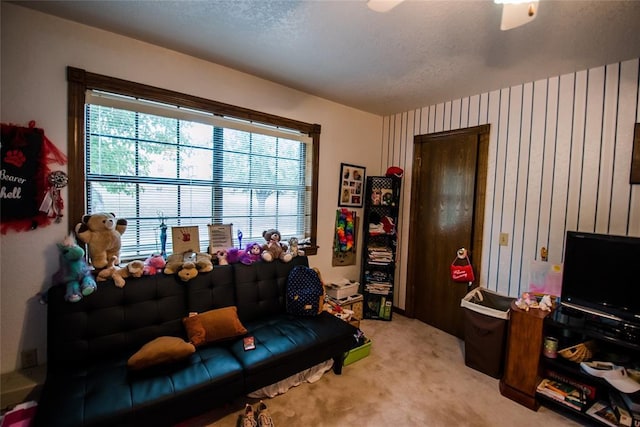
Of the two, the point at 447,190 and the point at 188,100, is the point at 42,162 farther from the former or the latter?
the point at 447,190

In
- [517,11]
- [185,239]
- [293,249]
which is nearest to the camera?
[517,11]

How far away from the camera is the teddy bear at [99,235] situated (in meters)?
1.85

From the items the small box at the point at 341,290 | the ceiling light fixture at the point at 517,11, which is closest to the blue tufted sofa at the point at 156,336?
the small box at the point at 341,290

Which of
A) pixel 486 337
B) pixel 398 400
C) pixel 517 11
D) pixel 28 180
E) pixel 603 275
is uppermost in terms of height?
pixel 517 11

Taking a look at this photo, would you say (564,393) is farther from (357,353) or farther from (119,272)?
(119,272)

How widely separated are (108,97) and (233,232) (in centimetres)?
135

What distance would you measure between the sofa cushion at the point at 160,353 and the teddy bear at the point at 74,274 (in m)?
0.51

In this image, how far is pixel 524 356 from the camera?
2.05 metres

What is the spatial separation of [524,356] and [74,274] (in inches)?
121

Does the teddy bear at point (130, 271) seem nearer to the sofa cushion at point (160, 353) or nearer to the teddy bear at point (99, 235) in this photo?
the teddy bear at point (99, 235)

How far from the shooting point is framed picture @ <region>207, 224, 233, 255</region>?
2436mm

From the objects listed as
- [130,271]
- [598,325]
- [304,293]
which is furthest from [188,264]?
[598,325]

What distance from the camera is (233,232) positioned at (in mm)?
2607

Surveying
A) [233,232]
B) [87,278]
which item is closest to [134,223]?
[87,278]
